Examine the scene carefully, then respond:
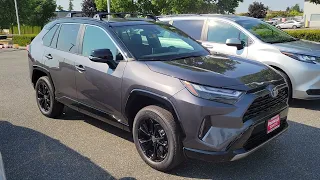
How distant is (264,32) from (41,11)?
50.5 meters

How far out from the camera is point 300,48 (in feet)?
19.5

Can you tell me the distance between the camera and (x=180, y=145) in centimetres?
338

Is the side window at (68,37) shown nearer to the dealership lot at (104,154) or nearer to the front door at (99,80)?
the front door at (99,80)

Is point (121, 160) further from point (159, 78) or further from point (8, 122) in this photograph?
point (8, 122)

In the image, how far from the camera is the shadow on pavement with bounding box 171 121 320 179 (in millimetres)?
3521

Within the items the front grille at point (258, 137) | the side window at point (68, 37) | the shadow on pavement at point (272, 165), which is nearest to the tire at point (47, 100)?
the side window at point (68, 37)

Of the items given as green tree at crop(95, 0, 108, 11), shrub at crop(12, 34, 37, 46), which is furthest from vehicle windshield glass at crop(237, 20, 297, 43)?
green tree at crop(95, 0, 108, 11)

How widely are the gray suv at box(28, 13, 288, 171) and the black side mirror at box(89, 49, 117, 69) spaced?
1cm

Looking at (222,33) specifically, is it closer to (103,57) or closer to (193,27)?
(193,27)

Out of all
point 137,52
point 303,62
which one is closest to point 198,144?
point 137,52

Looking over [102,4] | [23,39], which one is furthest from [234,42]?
[102,4]

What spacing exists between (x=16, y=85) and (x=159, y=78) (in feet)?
20.2

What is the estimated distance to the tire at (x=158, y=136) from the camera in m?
3.38

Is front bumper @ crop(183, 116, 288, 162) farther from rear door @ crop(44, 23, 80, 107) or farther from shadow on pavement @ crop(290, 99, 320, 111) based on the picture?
shadow on pavement @ crop(290, 99, 320, 111)
